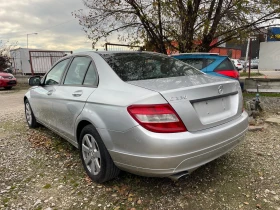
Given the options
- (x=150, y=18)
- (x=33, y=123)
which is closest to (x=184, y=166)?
(x=33, y=123)

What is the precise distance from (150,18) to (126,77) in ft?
15.4

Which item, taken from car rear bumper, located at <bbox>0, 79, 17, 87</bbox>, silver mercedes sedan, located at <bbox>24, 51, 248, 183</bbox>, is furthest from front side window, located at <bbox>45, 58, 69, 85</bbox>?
car rear bumper, located at <bbox>0, 79, 17, 87</bbox>

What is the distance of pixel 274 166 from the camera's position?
318 cm

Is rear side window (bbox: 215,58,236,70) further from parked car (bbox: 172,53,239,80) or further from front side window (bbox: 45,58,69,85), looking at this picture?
front side window (bbox: 45,58,69,85)

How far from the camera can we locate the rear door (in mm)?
2943

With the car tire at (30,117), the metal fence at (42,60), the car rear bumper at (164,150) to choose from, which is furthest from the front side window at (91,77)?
the metal fence at (42,60)

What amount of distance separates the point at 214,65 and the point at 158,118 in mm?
4256

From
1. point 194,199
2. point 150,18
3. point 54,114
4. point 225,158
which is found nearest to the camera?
point 194,199

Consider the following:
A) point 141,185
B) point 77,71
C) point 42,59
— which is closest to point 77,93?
point 77,71

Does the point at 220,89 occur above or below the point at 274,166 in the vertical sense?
above

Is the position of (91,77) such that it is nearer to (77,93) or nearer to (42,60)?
(77,93)

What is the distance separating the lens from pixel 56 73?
13.1 ft

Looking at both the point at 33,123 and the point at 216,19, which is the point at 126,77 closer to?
the point at 33,123

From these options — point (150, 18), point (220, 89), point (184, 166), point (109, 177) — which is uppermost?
point (150, 18)
